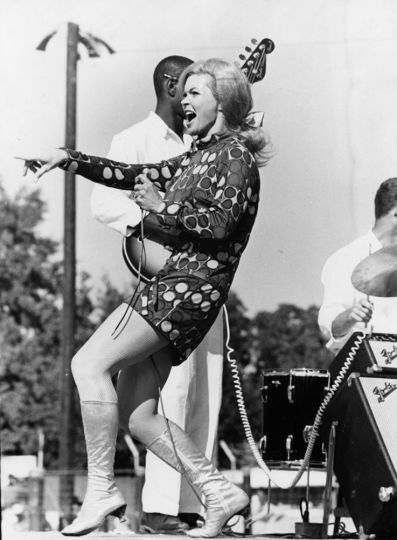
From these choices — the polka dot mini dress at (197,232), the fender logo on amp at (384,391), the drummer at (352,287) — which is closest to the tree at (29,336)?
the drummer at (352,287)

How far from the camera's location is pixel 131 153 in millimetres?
5629

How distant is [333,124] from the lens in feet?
20.7

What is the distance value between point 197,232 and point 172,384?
126cm

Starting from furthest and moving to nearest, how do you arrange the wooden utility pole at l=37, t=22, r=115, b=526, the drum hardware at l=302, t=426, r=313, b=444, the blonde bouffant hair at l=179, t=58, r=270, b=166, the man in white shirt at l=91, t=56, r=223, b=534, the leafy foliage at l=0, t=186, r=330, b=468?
the leafy foliage at l=0, t=186, r=330, b=468 < the wooden utility pole at l=37, t=22, r=115, b=526 < the man in white shirt at l=91, t=56, r=223, b=534 < the drum hardware at l=302, t=426, r=313, b=444 < the blonde bouffant hair at l=179, t=58, r=270, b=166

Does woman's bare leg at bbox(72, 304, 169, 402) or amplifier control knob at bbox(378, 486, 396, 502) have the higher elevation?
woman's bare leg at bbox(72, 304, 169, 402)

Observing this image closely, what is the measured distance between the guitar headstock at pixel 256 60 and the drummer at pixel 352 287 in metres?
0.97

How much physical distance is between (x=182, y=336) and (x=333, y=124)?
2154 millimetres

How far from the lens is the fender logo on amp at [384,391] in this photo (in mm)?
4862

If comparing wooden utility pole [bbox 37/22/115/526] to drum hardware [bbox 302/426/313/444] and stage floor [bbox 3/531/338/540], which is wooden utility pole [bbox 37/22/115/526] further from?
stage floor [bbox 3/531/338/540]

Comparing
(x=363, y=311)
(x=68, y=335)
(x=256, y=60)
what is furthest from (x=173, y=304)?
(x=68, y=335)

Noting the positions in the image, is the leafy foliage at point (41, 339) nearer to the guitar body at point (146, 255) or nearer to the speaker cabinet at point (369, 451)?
the speaker cabinet at point (369, 451)

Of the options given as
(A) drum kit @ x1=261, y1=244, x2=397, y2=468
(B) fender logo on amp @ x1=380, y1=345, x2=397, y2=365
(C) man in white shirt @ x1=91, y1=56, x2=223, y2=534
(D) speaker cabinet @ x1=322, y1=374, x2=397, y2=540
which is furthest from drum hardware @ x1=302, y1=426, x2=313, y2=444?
(B) fender logo on amp @ x1=380, y1=345, x2=397, y2=365

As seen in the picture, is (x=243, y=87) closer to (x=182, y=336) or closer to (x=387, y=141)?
(x=182, y=336)

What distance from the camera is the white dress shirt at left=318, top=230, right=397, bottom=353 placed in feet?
19.6
